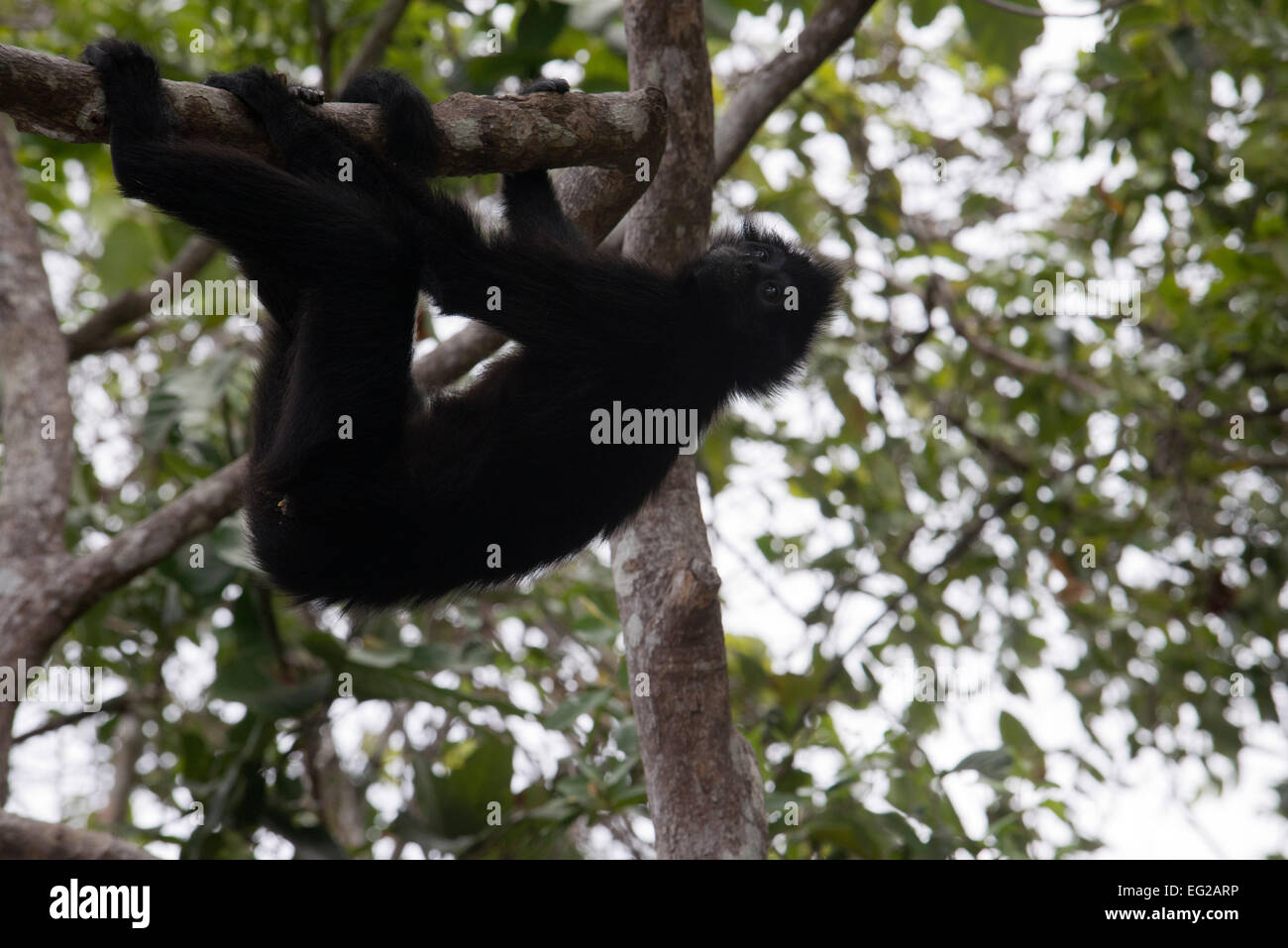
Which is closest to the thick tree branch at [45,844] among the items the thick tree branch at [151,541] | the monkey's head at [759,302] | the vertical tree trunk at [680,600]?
the thick tree branch at [151,541]

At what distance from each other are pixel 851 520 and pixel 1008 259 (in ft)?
6.40

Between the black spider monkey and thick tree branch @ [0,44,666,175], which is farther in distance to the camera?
the black spider monkey

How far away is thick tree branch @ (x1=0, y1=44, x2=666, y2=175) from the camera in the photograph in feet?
11.5

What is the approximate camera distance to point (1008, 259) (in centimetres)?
743

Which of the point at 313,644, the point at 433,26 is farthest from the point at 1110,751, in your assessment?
the point at 433,26

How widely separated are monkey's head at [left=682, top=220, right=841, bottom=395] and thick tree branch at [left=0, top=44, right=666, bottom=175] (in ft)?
2.19

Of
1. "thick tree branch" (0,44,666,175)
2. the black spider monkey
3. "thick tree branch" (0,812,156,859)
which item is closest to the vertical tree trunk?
the black spider monkey

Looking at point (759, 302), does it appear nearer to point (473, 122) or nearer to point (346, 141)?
point (473, 122)

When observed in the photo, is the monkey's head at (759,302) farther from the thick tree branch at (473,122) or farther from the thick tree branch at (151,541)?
the thick tree branch at (151,541)

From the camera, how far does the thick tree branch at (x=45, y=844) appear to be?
4.11 meters

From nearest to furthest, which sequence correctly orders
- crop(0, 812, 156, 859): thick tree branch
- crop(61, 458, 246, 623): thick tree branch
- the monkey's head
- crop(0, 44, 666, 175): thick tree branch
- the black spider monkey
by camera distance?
crop(0, 44, 666, 175): thick tree branch → the black spider monkey → crop(0, 812, 156, 859): thick tree branch → the monkey's head → crop(61, 458, 246, 623): thick tree branch

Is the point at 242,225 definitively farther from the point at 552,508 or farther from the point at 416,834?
the point at 416,834

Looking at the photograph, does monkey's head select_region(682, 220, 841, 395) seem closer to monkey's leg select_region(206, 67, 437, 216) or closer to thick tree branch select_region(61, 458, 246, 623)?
monkey's leg select_region(206, 67, 437, 216)

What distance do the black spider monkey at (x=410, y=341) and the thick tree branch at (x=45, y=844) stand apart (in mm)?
1086
